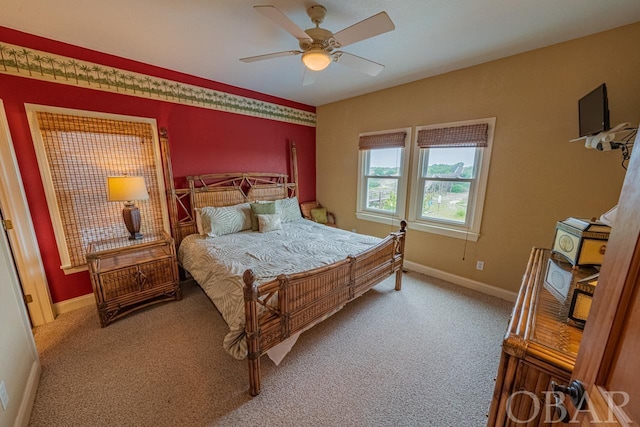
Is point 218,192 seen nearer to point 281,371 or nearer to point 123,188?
point 123,188

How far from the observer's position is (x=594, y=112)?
176 cm

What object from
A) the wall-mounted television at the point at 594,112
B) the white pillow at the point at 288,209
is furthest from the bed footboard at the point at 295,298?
the wall-mounted television at the point at 594,112

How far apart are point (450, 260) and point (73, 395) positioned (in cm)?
374

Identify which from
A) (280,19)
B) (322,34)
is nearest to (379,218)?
(322,34)

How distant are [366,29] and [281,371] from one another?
2.49 metres

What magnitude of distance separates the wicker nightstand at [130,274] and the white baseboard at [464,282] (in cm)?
309

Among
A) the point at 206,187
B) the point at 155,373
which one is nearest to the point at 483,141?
the point at 206,187

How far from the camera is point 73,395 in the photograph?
158cm

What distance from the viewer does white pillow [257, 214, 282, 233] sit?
3219mm

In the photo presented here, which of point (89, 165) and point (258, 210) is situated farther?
point (258, 210)

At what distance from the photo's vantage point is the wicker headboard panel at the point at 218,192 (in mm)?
3094

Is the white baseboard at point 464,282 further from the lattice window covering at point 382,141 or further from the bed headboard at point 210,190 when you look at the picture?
the bed headboard at point 210,190

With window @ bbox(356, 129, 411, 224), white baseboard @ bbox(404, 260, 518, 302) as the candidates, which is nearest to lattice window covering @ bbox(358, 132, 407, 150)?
window @ bbox(356, 129, 411, 224)

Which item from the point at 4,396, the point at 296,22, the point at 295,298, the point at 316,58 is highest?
the point at 296,22
